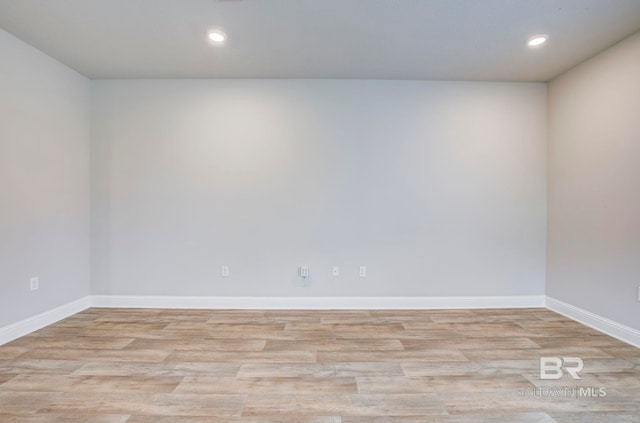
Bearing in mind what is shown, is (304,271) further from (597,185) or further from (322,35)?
(597,185)

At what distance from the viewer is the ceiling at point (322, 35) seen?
221 centimetres

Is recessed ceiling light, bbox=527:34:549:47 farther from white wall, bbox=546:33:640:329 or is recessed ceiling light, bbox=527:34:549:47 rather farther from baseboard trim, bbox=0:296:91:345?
baseboard trim, bbox=0:296:91:345

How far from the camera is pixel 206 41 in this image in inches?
104

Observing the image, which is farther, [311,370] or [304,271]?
[304,271]

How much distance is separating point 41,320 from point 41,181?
1312mm

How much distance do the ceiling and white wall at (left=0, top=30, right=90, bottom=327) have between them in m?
0.24

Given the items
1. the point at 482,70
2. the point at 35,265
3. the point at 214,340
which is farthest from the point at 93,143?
the point at 482,70

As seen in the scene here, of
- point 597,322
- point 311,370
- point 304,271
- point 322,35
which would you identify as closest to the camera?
point 311,370

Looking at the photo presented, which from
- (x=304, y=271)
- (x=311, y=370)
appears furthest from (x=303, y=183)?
(x=311, y=370)

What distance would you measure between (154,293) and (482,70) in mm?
4318

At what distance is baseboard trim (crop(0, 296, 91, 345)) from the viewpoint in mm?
2564

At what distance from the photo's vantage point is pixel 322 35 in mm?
2555

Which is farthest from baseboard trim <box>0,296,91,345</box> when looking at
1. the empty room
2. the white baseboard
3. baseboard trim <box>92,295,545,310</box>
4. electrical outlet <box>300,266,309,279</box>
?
the white baseboard

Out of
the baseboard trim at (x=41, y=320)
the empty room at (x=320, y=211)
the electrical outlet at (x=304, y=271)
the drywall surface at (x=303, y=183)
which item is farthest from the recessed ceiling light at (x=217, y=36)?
the baseboard trim at (x=41, y=320)
